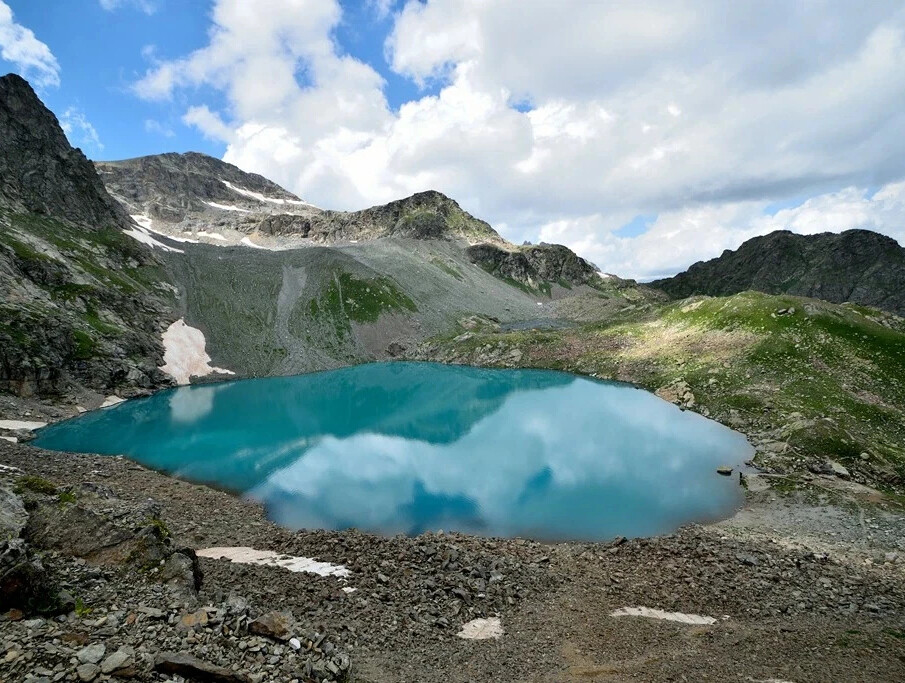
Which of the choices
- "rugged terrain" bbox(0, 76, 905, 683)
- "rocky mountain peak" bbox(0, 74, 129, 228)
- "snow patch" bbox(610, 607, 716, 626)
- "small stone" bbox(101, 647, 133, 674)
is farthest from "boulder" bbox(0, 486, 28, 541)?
"rocky mountain peak" bbox(0, 74, 129, 228)

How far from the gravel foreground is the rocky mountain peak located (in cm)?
11378

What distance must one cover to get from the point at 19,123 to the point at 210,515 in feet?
438

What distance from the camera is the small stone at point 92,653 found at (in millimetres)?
9594

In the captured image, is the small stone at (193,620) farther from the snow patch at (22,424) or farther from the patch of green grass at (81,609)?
the snow patch at (22,424)

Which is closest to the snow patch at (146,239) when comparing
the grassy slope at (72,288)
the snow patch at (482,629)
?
the grassy slope at (72,288)

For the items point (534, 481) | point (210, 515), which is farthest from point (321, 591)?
point (534, 481)

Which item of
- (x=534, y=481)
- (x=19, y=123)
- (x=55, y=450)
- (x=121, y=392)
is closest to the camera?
(x=534, y=481)

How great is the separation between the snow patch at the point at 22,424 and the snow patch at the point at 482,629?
5808 centimetres

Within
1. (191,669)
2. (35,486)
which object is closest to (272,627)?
(191,669)

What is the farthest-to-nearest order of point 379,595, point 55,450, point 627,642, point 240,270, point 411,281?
point 411,281, point 240,270, point 55,450, point 379,595, point 627,642

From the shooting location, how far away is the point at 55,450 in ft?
153

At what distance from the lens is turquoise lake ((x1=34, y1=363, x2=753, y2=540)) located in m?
33.3

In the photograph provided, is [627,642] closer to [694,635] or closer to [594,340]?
[694,635]

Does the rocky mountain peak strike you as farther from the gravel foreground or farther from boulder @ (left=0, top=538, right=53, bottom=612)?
boulder @ (left=0, top=538, right=53, bottom=612)
